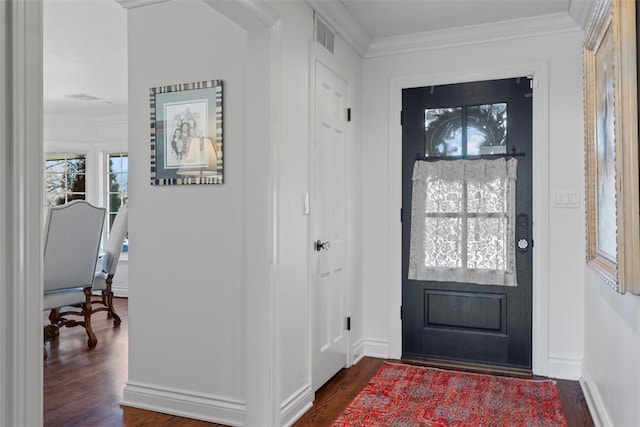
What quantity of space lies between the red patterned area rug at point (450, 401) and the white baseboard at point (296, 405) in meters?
0.22

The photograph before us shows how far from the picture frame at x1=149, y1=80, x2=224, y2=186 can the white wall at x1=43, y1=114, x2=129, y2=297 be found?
438cm

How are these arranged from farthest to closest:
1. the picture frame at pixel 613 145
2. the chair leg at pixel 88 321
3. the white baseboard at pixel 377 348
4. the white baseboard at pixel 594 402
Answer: the chair leg at pixel 88 321 < the white baseboard at pixel 377 348 < the white baseboard at pixel 594 402 < the picture frame at pixel 613 145

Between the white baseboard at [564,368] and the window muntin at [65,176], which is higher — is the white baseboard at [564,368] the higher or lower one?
the lower one

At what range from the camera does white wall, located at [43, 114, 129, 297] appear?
6.89 metres

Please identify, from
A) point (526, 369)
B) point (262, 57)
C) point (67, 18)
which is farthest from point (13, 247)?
point (526, 369)

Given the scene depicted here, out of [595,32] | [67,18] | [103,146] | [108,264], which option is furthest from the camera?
[103,146]

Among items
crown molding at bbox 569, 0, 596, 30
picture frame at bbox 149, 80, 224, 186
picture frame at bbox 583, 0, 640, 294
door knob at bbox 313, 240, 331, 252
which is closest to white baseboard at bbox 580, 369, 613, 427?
picture frame at bbox 583, 0, 640, 294

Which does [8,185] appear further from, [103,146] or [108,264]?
Answer: [103,146]

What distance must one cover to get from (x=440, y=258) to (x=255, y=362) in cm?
177

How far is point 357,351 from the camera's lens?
3762mm

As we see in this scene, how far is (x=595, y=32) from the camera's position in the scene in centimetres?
236

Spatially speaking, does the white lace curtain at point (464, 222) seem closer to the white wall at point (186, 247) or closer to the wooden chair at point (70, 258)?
the white wall at point (186, 247)

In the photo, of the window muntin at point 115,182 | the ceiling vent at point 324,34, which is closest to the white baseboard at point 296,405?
the ceiling vent at point 324,34

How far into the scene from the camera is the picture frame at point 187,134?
2719 mm
